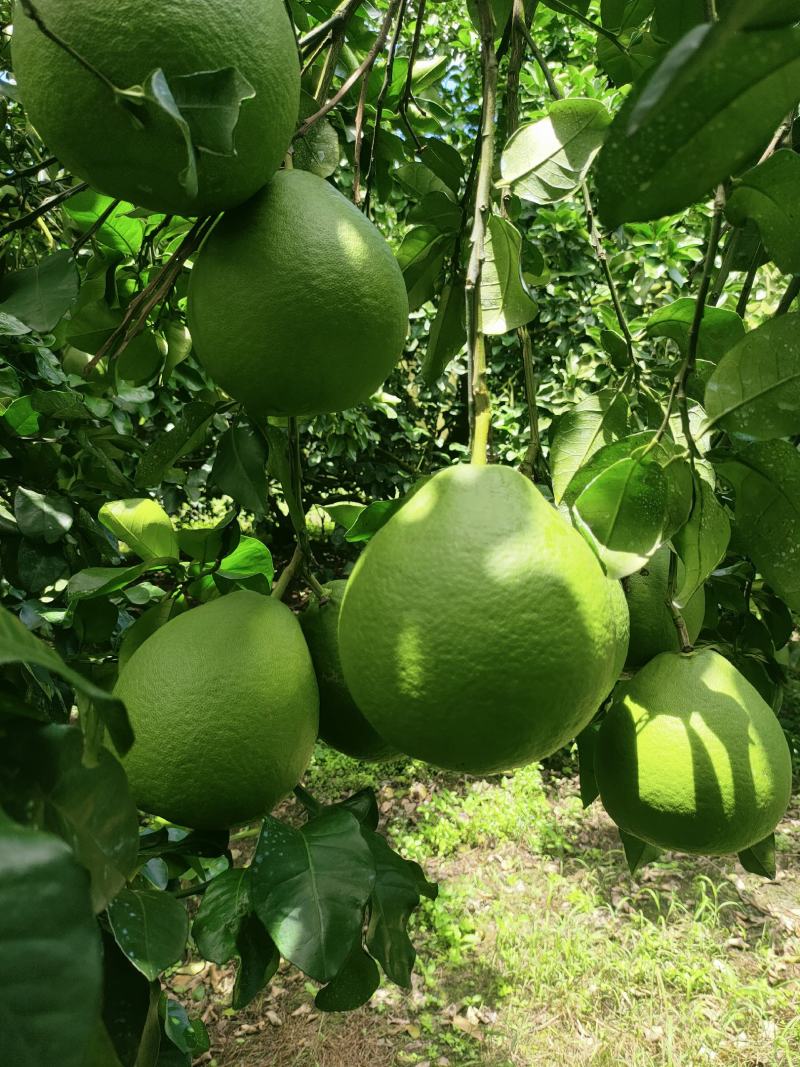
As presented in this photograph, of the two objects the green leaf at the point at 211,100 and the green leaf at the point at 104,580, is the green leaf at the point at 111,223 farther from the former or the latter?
the green leaf at the point at 211,100

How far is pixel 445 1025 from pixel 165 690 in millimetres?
2494

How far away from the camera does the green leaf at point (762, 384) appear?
1.95 feet

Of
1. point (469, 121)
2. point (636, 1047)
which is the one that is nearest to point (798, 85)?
point (636, 1047)

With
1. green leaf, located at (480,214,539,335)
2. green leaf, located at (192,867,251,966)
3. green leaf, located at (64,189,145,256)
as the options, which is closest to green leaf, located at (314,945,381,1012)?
green leaf, located at (192,867,251,966)

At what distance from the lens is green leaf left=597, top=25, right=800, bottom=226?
1.03 ft

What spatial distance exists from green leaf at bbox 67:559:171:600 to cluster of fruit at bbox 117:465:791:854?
131mm

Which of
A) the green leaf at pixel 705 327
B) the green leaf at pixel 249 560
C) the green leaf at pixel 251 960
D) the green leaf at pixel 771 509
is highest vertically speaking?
the green leaf at pixel 705 327

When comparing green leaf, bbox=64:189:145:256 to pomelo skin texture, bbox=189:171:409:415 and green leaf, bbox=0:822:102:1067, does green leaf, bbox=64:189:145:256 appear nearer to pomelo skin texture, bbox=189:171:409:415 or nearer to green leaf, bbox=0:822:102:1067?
pomelo skin texture, bbox=189:171:409:415

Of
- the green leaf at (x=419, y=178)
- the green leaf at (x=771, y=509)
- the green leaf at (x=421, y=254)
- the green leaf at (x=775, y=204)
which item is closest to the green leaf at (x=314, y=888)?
the green leaf at (x=771, y=509)

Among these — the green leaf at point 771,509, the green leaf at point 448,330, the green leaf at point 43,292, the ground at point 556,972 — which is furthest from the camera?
the ground at point 556,972

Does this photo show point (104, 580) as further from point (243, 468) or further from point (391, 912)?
point (391, 912)

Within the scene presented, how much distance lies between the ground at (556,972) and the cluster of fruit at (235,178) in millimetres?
2502

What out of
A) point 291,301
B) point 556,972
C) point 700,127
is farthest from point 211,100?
point 556,972

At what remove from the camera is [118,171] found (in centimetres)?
50
